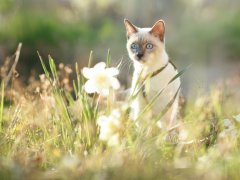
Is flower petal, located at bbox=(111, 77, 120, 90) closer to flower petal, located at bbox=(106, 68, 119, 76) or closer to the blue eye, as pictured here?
flower petal, located at bbox=(106, 68, 119, 76)

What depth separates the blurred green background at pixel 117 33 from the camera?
8625mm

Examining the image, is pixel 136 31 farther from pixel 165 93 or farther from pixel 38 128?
pixel 38 128

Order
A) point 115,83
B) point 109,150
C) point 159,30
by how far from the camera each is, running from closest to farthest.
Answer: point 109,150, point 115,83, point 159,30

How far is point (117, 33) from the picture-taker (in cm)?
1041

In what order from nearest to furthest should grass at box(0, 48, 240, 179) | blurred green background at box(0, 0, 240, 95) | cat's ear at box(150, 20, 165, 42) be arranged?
grass at box(0, 48, 240, 179) → cat's ear at box(150, 20, 165, 42) → blurred green background at box(0, 0, 240, 95)

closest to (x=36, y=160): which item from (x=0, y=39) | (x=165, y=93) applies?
(x=165, y=93)

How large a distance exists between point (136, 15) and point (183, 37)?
1.34 m

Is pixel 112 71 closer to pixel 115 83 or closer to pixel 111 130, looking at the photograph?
pixel 115 83

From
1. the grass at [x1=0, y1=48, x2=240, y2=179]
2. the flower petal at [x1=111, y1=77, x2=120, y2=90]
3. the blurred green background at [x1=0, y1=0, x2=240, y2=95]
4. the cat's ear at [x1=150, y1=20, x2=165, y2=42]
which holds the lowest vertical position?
the grass at [x1=0, y1=48, x2=240, y2=179]

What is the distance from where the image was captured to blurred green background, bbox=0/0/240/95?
8.62m

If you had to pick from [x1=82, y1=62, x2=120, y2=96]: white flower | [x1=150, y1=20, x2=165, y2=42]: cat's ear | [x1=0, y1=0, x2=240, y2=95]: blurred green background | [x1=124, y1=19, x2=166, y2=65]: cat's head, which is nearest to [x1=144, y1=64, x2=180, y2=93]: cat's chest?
[x1=124, y1=19, x2=166, y2=65]: cat's head

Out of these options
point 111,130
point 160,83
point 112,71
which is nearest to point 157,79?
point 160,83

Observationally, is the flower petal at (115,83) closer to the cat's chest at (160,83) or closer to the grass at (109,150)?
the grass at (109,150)

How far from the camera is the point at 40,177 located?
6.74 ft
